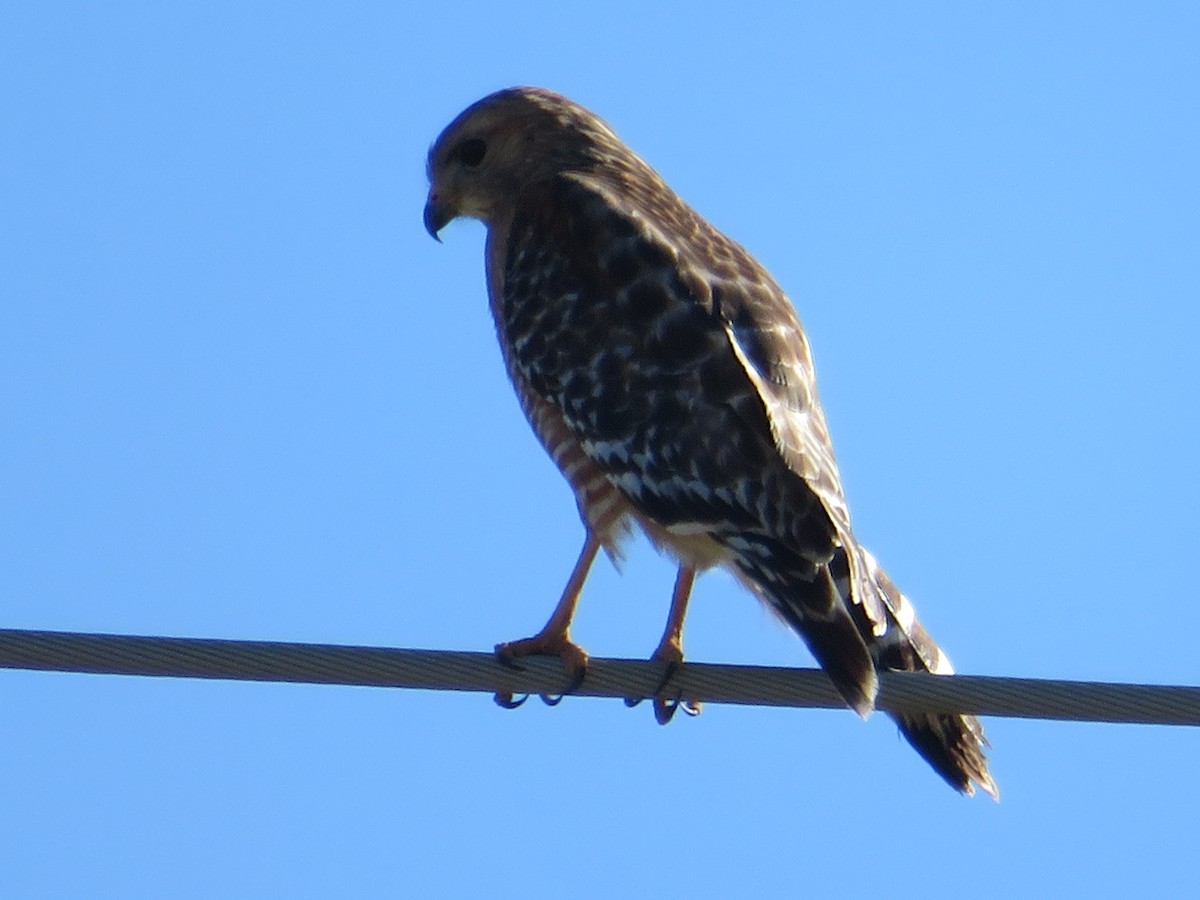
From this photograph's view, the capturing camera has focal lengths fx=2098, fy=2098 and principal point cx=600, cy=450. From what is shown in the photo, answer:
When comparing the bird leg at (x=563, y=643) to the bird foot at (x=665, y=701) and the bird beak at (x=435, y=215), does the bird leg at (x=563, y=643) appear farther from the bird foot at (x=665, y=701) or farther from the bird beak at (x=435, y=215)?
the bird beak at (x=435, y=215)

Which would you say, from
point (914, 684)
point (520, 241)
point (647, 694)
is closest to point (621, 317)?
point (520, 241)

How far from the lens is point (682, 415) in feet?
18.1

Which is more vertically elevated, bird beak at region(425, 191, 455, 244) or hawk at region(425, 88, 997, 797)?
bird beak at region(425, 191, 455, 244)

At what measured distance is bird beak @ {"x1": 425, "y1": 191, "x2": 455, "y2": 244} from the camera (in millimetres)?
7402

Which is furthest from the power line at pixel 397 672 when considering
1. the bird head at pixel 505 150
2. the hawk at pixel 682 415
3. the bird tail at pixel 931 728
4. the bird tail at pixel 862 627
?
the bird head at pixel 505 150

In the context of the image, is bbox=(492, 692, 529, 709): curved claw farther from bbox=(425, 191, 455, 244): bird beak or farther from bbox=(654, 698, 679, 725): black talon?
bbox=(425, 191, 455, 244): bird beak

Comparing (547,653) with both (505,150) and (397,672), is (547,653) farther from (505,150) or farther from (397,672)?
(505,150)

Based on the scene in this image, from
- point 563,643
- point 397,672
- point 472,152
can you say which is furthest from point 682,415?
point 472,152

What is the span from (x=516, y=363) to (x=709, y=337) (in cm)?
83

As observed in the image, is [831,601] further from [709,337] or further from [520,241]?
[520,241]

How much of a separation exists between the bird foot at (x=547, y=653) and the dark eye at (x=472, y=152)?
2.24m

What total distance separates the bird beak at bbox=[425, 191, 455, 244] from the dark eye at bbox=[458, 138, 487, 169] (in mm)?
178

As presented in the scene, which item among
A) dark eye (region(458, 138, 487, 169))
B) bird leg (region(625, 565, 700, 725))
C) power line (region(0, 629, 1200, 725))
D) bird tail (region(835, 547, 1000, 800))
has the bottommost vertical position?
power line (region(0, 629, 1200, 725))

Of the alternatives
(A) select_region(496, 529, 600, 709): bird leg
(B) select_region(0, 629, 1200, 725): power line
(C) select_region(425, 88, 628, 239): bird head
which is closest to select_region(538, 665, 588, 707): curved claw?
(A) select_region(496, 529, 600, 709): bird leg
